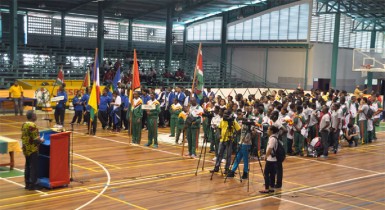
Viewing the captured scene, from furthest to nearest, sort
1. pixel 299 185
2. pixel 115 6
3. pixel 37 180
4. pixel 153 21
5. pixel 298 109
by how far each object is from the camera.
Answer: pixel 153 21, pixel 115 6, pixel 298 109, pixel 299 185, pixel 37 180

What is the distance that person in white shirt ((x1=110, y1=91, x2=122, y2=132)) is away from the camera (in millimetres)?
20328

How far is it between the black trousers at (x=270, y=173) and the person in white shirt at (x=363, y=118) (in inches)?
364

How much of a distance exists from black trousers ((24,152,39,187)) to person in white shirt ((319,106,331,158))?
30.1 ft

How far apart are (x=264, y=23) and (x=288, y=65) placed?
416 centimetres

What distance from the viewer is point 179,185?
473 inches

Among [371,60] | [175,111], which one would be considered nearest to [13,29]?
[175,111]

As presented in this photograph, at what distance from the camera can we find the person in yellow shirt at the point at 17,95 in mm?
24322

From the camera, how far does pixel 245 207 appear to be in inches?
411

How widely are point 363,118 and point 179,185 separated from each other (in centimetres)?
1052

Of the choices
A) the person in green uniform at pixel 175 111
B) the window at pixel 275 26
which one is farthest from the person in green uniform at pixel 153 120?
the window at pixel 275 26

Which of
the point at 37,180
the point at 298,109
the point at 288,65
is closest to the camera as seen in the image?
the point at 37,180

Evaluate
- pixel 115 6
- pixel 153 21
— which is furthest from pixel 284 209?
pixel 153 21

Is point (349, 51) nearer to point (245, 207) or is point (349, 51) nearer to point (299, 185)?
point (299, 185)

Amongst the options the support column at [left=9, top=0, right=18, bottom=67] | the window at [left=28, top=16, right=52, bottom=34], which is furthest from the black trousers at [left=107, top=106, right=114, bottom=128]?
the window at [left=28, top=16, right=52, bottom=34]
